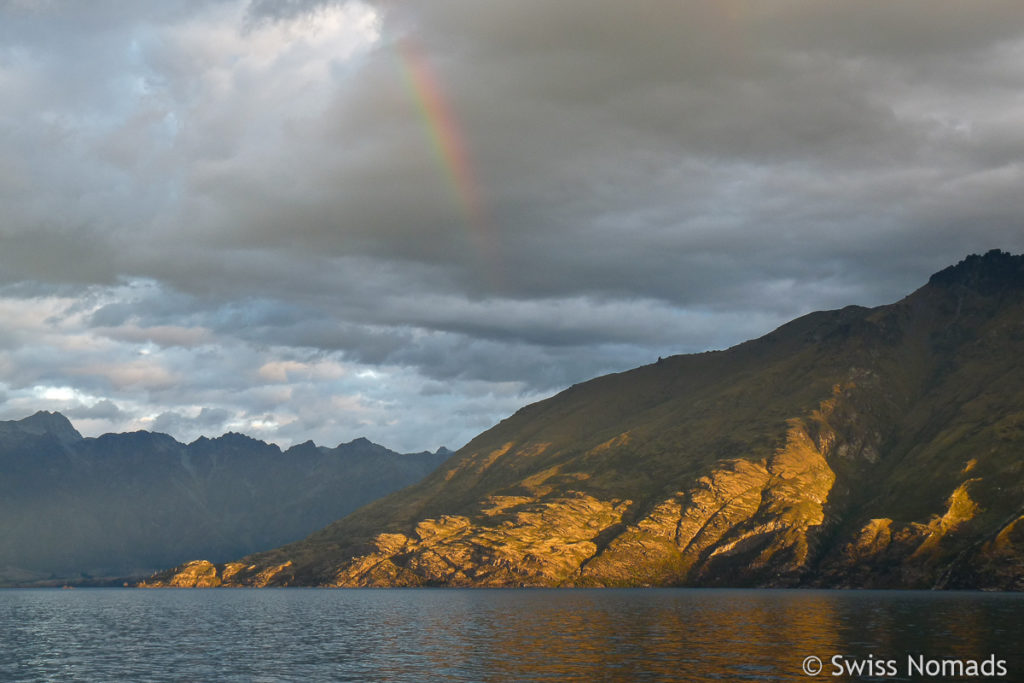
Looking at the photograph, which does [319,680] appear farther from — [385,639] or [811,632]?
[811,632]

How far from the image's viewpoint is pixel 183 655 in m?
157

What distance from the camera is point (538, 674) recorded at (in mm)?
120188

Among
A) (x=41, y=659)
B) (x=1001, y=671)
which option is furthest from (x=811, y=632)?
(x=41, y=659)

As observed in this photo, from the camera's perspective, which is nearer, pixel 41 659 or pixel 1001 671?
pixel 1001 671

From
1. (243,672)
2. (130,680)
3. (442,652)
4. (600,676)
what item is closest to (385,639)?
(442,652)

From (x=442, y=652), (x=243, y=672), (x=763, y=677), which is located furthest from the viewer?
(x=442, y=652)

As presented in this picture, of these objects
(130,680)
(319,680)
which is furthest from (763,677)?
(130,680)

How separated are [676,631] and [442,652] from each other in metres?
53.9

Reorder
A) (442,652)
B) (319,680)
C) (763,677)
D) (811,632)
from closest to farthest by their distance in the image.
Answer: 1. (763,677)
2. (319,680)
3. (442,652)
4. (811,632)

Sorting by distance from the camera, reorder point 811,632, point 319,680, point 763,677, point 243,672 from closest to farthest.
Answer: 1. point 763,677
2. point 319,680
3. point 243,672
4. point 811,632

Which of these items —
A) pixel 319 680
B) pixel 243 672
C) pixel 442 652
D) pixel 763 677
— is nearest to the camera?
pixel 763 677

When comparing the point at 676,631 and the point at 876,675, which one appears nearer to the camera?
the point at 876,675

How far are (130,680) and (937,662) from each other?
109 meters

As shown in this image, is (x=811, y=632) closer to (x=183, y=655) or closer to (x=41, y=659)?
(x=183, y=655)
